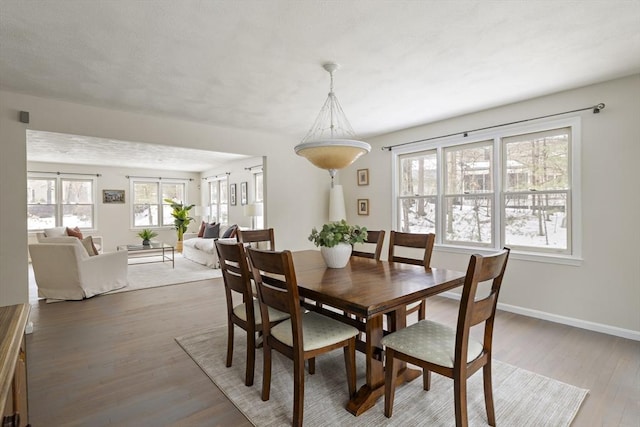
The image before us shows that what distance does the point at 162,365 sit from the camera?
250cm

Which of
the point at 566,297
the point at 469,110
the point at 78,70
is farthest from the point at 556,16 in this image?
the point at 78,70

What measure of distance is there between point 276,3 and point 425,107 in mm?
2515

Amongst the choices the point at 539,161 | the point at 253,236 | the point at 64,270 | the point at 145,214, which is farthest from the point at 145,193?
the point at 539,161

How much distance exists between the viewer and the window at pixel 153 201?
8.99 metres

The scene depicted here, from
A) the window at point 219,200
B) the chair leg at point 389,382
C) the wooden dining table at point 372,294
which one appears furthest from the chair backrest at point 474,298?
the window at point 219,200

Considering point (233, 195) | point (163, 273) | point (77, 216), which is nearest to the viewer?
point (163, 273)

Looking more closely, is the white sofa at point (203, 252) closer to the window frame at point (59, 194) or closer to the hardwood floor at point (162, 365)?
the hardwood floor at point (162, 365)

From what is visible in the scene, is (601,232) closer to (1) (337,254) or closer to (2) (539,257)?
(2) (539,257)

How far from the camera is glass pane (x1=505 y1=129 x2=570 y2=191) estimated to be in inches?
134

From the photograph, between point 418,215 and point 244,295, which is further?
point 418,215

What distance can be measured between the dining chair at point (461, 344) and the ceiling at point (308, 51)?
1562 millimetres

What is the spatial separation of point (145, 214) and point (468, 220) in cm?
848

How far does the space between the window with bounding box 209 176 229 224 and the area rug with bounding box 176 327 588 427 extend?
6.50 meters

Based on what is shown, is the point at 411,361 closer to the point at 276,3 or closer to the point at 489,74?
the point at 276,3
